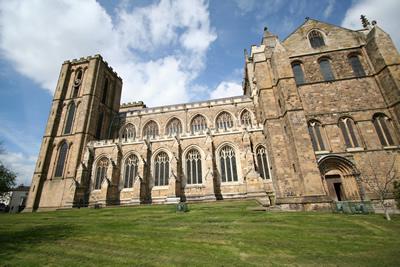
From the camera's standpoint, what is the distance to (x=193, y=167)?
2206 centimetres

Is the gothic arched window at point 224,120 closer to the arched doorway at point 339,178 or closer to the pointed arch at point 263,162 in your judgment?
the pointed arch at point 263,162

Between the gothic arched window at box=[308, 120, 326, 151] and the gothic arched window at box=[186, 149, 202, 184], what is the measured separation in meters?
11.5

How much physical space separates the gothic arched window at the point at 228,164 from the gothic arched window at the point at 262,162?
256 centimetres

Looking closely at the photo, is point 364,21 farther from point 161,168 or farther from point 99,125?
point 99,125

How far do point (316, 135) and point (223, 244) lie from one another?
12.1m

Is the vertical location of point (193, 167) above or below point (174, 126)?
below

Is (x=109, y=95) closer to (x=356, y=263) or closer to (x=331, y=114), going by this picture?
(x=331, y=114)

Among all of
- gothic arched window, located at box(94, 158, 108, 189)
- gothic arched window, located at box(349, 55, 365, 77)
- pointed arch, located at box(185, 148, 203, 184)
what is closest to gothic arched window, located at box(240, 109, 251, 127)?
pointed arch, located at box(185, 148, 203, 184)

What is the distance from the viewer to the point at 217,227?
29.3ft

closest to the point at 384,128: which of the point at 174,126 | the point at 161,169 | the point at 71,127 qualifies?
the point at 161,169

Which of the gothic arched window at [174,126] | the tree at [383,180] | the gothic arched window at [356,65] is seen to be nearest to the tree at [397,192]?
the tree at [383,180]

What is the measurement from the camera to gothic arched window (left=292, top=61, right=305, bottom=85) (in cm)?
1694

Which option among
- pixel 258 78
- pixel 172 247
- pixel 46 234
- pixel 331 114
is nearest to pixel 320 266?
pixel 172 247

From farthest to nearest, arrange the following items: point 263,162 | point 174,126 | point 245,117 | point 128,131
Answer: point 128,131, point 174,126, point 245,117, point 263,162
